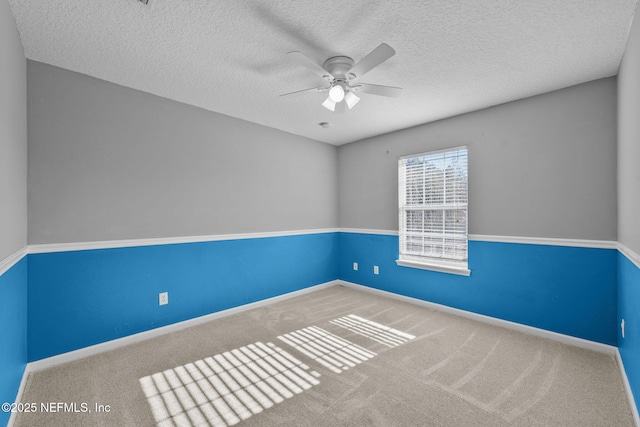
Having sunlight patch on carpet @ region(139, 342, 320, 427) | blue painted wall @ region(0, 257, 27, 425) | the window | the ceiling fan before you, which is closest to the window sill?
the window

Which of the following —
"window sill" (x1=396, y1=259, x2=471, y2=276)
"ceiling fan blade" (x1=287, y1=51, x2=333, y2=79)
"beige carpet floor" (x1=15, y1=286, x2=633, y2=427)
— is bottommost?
"beige carpet floor" (x1=15, y1=286, x2=633, y2=427)

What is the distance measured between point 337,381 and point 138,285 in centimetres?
214

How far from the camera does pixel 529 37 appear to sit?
1.97 m

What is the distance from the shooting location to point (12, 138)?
1789 millimetres

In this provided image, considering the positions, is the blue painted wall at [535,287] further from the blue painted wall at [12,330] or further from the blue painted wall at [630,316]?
the blue painted wall at [12,330]

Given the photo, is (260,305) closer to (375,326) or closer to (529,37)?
(375,326)

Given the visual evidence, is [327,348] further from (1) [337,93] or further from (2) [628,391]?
(1) [337,93]

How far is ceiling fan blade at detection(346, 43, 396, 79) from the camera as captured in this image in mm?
1769

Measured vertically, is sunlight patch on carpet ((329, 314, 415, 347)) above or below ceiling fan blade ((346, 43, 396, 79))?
below

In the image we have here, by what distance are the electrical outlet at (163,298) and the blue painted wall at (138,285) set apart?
0.04 metres

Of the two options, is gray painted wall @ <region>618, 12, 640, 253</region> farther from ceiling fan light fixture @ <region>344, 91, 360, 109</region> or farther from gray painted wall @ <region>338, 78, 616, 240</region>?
ceiling fan light fixture @ <region>344, 91, 360, 109</region>

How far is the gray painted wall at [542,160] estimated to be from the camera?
8.43ft

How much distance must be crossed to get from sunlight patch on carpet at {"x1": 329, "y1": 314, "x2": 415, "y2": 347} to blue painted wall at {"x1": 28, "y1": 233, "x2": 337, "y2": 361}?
118cm

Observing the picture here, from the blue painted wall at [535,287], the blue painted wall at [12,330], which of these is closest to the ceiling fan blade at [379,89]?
the blue painted wall at [535,287]
